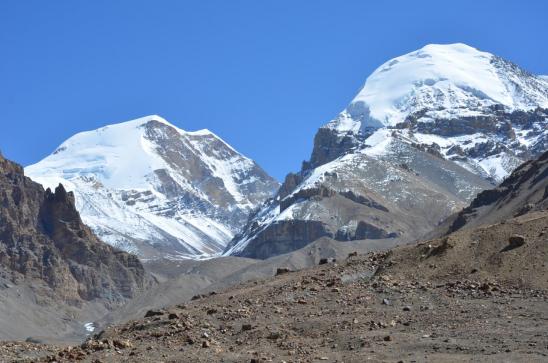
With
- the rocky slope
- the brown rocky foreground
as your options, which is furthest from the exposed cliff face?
the brown rocky foreground

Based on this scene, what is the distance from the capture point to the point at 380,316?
120 ft

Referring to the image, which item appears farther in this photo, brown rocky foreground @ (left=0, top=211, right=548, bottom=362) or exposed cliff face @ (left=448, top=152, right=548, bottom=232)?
exposed cliff face @ (left=448, top=152, right=548, bottom=232)

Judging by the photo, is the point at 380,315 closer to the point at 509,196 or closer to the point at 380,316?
the point at 380,316

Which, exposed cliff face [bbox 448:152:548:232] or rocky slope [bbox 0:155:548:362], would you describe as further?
exposed cliff face [bbox 448:152:548:232]

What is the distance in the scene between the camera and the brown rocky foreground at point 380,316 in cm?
3195

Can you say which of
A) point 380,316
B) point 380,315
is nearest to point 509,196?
point 380,315

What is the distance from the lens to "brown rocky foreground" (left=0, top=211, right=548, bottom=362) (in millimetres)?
31953

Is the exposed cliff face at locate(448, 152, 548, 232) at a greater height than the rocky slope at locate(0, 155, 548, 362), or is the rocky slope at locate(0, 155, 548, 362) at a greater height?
the exposed cliff face at locate(448, 152, 548, 232)

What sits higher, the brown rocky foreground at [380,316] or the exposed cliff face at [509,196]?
the exposed cliff face at [509,196]

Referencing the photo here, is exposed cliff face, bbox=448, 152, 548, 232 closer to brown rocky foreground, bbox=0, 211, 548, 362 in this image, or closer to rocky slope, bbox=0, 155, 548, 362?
rocky slope, bbox=0, 155, 548, 362

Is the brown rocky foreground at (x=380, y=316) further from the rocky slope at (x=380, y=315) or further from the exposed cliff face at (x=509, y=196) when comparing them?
the exposed cliff face at (x=509, y=196)

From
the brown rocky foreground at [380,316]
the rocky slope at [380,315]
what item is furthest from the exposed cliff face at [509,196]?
the brown rocky foreground at [380,316]

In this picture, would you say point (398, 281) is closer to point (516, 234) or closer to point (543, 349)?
point (516, 234)

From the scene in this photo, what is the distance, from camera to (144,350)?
3366 centimetres
